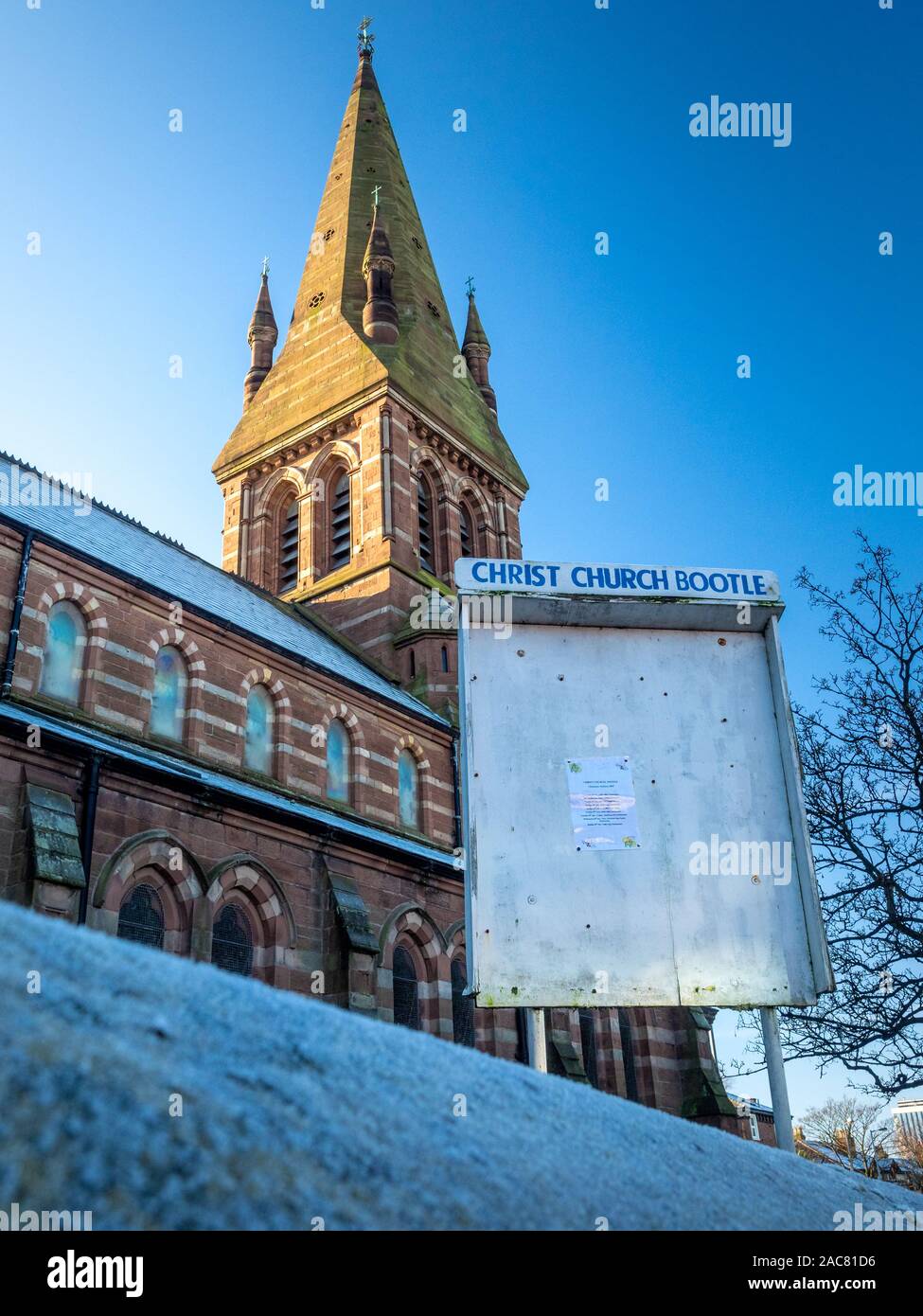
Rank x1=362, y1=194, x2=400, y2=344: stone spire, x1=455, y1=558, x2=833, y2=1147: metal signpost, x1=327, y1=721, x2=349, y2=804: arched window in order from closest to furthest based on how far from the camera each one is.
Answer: x1=455, y1=558, x2=833, y2=1147: metal signpost → x1=327, y1=721, x2=349, y2=804: arched window → x1=362, y1=194, x2=400, y2=344: stone spire

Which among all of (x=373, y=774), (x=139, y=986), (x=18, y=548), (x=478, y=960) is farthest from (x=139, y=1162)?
(x=373, y=774)

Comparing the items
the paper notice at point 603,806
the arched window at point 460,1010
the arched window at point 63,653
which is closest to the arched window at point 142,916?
the arched window at point 63,653

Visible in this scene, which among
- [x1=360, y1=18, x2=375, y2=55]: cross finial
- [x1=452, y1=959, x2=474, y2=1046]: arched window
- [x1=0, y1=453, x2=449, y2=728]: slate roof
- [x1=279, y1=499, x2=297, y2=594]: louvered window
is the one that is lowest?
[x1=452, y1=959, x2=474, y2=1046]: arched window

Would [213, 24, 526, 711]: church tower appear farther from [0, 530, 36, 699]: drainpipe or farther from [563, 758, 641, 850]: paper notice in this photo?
[563, 758, 641, 850]: paper notice

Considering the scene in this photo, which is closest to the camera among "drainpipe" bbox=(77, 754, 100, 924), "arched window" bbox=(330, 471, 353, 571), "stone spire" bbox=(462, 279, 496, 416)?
"drainpipe" bbox=(77, 754, 100, 924)

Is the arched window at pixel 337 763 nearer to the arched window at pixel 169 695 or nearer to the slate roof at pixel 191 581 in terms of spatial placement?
the slate roof at pixel 191 581

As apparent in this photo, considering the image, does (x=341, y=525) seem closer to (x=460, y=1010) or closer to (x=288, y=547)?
(x=288, y=547)

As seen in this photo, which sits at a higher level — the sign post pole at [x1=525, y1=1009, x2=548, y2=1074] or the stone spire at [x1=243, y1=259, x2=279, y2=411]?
the stone spire at [x1=243, y1=259, x2=279, y2=411]

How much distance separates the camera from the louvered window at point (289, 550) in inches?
1569

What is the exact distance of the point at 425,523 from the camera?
40.1 metres

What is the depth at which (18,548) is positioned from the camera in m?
18.8

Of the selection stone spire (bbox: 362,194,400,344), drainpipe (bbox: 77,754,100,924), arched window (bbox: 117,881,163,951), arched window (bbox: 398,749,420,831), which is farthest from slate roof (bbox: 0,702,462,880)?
stone spire (bbox: 362,194,400,344)

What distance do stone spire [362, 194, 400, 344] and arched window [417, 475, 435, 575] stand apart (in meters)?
6.57

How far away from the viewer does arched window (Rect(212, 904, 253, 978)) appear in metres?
18.0
